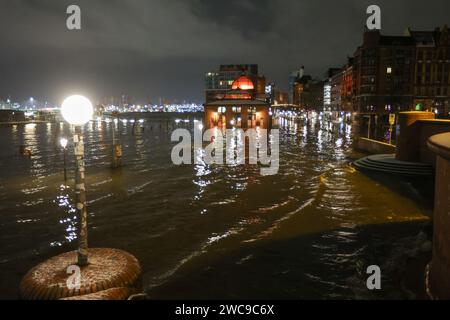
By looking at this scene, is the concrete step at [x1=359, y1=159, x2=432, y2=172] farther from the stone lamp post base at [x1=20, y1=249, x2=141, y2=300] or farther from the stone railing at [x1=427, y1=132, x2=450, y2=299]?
the stone lamp post base at [x1=20, y1=249, x2=141, y2=300]

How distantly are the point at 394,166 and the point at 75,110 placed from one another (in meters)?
19.3

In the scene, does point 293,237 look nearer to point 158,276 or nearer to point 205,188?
point 158,276

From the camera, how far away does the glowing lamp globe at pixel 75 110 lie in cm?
630

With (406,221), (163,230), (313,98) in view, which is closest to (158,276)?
(163,230)

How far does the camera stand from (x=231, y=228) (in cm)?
1218

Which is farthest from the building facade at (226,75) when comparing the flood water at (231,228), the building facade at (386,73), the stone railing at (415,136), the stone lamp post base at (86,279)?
the stone lamp post base at (86,279)

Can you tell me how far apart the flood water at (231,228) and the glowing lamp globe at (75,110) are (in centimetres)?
378

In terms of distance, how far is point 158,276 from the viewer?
345 inches

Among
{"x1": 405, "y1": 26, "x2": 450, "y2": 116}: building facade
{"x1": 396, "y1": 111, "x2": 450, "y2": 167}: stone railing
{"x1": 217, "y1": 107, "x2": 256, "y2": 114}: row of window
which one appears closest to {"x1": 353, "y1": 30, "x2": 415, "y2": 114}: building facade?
{"x1": 405, "y1": 26, "x2": 450, "y2": 116}: building facade

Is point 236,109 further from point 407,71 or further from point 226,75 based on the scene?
point 226,75

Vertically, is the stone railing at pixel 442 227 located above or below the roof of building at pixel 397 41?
below

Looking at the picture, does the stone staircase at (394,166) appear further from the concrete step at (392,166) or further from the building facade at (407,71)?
the building facade at (407,71)

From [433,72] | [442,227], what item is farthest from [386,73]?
[442,227]

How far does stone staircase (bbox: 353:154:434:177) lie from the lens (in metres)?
20.5
